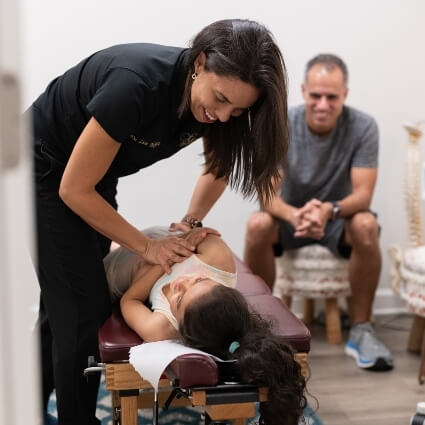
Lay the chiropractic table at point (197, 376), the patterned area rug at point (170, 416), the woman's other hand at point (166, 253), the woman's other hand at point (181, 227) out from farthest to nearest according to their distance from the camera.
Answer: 1. the patterned area rug at point (170, 416)
2. the woman's other hand at point (181, 227)
3. the woman's other hand at point (166, 253)
4. the chiropractic table at point (197, 376)

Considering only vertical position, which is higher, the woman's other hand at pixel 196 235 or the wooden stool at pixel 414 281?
the woman's other hand at pixel 196 235

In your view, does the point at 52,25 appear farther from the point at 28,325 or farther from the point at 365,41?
the point at 28,325

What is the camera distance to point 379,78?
3.54m

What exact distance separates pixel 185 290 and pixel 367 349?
1.43m

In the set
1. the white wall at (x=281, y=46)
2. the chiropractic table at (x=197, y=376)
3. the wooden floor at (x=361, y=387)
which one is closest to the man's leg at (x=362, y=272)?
the wooden floor at (x=361, y=387)

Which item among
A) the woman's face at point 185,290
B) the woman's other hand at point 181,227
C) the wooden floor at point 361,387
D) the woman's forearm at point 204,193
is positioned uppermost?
the woman's forearm at point 204,193

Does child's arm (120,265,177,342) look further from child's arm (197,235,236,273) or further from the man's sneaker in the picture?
the man's sneaker

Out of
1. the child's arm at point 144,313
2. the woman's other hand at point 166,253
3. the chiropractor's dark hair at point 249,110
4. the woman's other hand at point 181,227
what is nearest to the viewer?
the chiropractor's dark hair at point 249,110

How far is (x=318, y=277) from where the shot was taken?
3.25 metres

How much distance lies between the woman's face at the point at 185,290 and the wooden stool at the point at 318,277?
1410 mm

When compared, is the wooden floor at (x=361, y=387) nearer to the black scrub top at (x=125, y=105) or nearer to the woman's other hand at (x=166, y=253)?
the woman's other hand at (x=166, y=253)

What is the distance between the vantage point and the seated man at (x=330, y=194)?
3.19 meters

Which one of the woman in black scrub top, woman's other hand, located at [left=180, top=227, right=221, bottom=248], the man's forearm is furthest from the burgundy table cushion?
the man's forearm

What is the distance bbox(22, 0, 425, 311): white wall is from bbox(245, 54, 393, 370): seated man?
267 mm
